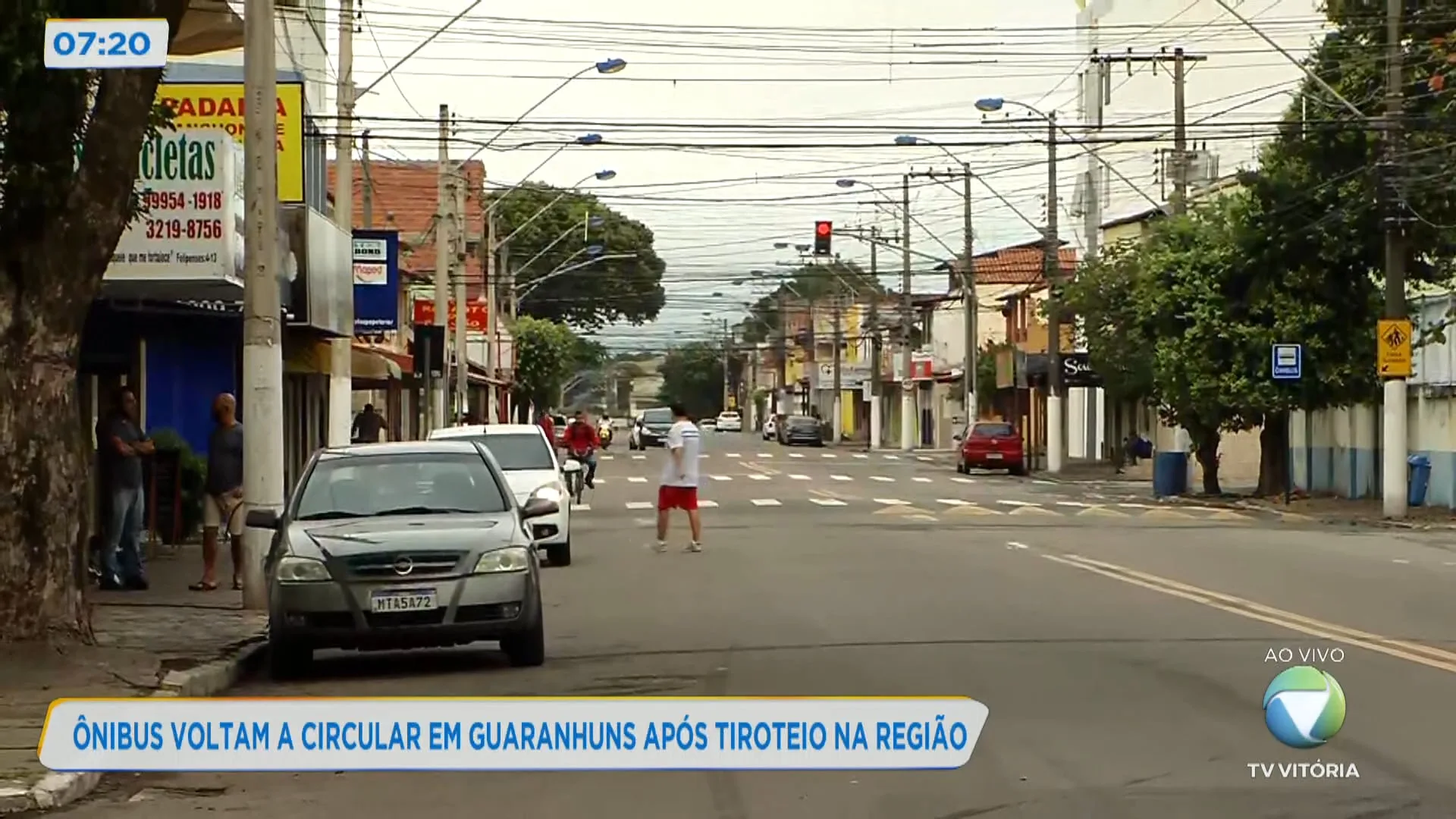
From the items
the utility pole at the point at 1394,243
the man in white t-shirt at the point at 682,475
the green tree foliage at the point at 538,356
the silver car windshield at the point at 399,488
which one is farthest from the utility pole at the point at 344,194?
the green tree foliage at the point at 538,356

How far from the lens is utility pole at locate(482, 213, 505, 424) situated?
61.2 m

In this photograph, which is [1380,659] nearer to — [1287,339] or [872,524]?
[872,524]

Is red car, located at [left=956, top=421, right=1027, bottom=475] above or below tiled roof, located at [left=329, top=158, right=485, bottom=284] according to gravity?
below

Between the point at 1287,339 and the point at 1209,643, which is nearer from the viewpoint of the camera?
the point at 1209,643

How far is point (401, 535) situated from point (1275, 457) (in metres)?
30.5

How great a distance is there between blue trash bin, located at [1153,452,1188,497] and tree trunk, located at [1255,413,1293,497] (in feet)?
6.54

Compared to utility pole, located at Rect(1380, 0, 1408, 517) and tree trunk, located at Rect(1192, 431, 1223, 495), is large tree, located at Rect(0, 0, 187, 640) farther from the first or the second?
tree trunk, located at Rect(1192, 431, 1223, 495)

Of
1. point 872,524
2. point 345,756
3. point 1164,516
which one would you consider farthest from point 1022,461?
point 345,756

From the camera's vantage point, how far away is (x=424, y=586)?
490 inches

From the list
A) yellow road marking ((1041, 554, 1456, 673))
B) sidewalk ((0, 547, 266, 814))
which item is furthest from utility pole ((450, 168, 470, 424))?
sidewalk ((0, 547, 266, 814))

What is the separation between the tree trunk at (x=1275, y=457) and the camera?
39.5 meters

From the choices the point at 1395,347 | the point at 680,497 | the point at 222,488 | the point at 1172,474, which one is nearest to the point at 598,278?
the point at 1172,474

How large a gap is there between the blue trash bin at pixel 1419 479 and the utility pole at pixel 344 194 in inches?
754

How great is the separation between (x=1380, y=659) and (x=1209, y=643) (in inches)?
56.6
